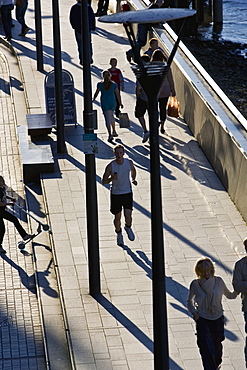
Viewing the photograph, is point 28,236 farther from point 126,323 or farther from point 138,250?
point 126,323

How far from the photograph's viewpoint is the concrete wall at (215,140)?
1312 cm

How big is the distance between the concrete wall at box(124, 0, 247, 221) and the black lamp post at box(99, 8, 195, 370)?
5.22m

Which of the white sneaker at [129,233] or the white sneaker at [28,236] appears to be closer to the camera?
the white sneaker at [129,233]

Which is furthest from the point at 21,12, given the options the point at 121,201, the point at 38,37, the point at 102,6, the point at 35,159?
the point at 121,201

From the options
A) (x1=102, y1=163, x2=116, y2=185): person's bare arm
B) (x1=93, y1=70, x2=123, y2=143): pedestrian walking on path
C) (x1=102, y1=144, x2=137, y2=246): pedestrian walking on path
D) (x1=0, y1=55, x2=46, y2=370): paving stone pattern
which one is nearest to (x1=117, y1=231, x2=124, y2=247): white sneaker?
(x1=102, y1=144, x2=137, y2=246): pedestrian walking on path

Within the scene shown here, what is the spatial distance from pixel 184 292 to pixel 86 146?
7.29 feet

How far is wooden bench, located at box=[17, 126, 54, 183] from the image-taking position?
48.2 feet

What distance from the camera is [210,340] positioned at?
27.8 ft

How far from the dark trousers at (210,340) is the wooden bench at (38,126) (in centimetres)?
810

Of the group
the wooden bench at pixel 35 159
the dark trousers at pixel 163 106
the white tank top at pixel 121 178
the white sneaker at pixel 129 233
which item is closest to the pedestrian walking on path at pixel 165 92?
the dark trousers at pixel 163 106

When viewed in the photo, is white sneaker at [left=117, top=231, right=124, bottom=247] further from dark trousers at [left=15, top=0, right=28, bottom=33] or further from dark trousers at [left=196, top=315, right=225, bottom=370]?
dark trousers at [left=15, top=0, right=28, bottom=33]

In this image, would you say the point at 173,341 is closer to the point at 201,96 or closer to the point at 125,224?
the point at 125,224

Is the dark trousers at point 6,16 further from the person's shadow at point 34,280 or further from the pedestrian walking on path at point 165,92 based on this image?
the person's shadow at point 34,280

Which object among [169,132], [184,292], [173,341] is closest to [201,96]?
[169,132]
